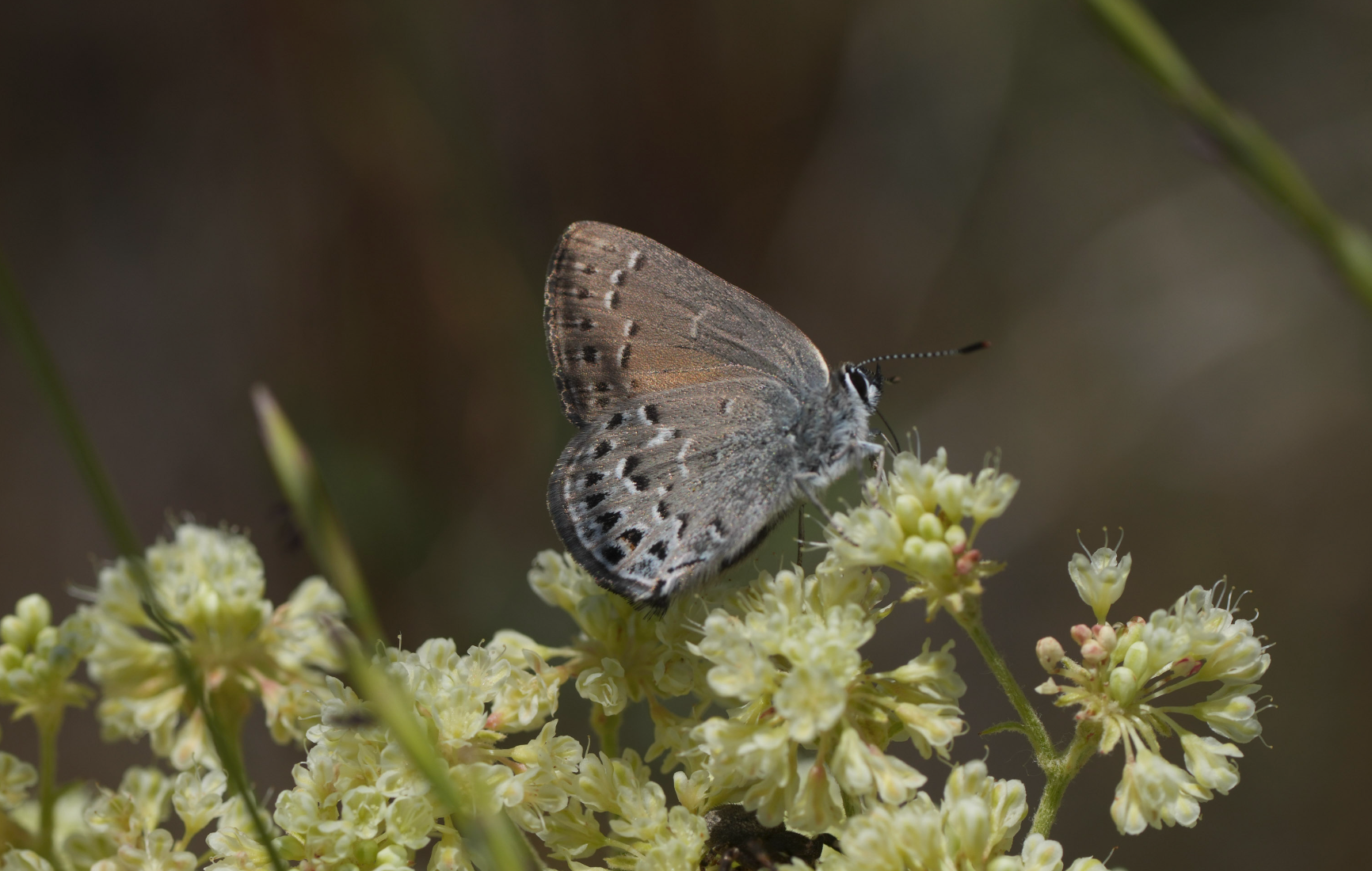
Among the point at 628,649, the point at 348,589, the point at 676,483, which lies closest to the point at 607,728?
the point at 628,649

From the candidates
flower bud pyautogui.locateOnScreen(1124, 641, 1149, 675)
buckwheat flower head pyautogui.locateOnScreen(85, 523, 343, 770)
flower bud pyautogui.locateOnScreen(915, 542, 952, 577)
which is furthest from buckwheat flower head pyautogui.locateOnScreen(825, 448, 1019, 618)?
buckwheat flower head pyautogui.locateOnScreen(85, 523, 343, 770)

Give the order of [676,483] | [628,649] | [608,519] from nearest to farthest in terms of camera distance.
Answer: [628,649] → [608,519] → [676,483]

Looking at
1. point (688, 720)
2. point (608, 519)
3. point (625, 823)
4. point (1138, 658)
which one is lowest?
point (1138, 658)

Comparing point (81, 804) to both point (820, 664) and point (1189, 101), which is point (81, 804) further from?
point (1189, 101)

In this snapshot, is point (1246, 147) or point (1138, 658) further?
point (1138, 658)

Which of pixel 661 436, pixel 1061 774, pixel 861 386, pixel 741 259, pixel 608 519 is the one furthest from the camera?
pixel 741 259

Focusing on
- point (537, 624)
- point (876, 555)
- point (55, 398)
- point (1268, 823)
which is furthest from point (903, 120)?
point (55, 398)

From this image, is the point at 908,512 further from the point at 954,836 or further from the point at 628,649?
the point at 628,649
